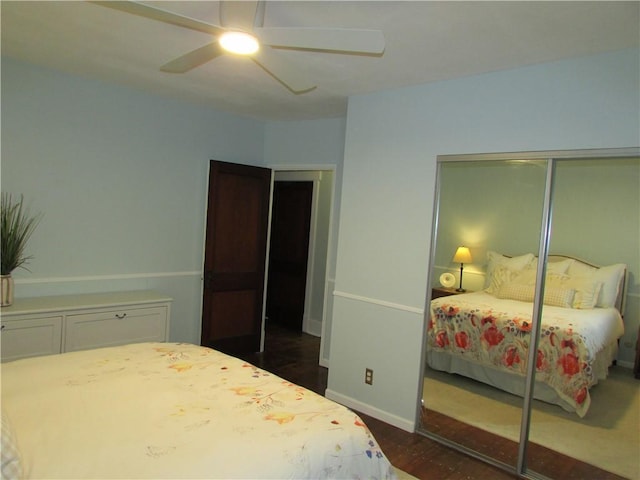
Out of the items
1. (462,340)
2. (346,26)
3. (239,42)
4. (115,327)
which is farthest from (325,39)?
(115,327)

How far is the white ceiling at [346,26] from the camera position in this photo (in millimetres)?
1997

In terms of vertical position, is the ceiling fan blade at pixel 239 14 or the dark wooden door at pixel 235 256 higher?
the ceiling fan blade at pixel 239 14

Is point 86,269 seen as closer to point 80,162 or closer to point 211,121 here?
point 80,162

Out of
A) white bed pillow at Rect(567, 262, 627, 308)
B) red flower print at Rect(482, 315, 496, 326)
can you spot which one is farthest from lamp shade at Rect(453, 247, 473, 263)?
white bed pillow at Rect(567, 262, 627, 308)

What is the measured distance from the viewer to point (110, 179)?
12.0 feet

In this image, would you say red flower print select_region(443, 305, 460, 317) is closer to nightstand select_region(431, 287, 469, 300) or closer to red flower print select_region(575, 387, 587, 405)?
nightstand select_region(431, 287, 469, 300)

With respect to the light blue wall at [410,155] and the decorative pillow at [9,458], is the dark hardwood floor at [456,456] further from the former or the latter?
the decorative pillow at [9,458]

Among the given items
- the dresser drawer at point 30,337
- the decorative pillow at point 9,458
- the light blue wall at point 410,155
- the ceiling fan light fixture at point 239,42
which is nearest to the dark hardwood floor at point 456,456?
the light blue wall at point 410,155

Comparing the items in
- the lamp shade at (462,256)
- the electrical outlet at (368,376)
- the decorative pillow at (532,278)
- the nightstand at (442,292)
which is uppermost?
the lamp shade at (462,256)

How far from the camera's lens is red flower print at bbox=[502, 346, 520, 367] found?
284 cm

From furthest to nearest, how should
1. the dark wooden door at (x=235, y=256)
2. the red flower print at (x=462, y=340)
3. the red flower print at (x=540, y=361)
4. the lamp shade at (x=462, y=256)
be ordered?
1. the dark wooden door at (x=235, y=256)
2. the red flower print at (x=462, y=340)
3. the lamp shade at (x=462, y=256)
4. the red flower print at (x=540, y=361)

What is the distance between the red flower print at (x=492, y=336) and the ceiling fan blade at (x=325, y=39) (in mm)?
2058

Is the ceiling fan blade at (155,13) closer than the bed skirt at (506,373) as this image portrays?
Yes

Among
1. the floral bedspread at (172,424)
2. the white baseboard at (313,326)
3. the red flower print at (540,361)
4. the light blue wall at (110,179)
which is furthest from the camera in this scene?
the white baseboard at (313,326)
